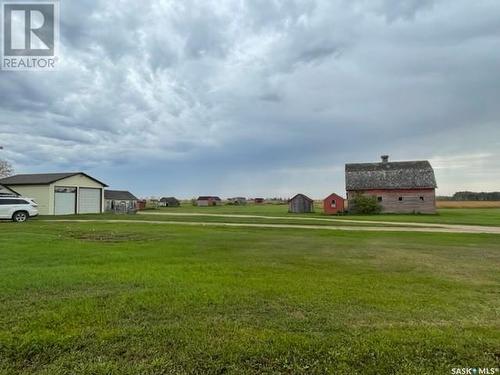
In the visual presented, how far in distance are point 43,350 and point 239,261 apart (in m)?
5.80

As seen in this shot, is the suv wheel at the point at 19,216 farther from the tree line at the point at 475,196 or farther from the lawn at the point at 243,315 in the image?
the tree line at the point at 475,196

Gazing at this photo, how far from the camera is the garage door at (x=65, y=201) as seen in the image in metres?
34.4

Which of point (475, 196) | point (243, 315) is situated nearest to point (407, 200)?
point (243, 315)

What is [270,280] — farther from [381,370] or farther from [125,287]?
[381,370]

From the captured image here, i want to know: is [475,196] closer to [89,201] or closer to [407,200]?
[407,200]

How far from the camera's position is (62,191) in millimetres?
34938

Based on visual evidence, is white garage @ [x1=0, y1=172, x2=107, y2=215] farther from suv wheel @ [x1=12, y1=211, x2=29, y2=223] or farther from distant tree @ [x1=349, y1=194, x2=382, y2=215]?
distant tree @ [x1=349, y1=194, x2=382, y2=215]

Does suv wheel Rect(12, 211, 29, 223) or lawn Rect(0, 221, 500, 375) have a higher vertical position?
suv wheel Rect(12, 211, 29, 223)

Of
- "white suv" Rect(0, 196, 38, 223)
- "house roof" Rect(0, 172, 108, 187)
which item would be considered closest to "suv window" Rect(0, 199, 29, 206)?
"white suv" Rect(0, 196, 38, 223)

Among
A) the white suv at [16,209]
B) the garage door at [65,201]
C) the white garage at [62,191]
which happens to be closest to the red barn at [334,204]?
the white garage at [62,191]

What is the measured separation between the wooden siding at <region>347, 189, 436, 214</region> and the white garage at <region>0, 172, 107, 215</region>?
31259 millimetres

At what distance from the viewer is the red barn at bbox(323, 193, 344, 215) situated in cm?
4331

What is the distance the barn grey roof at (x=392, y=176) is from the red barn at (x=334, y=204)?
2513 mm

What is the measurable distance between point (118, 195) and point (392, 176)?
143 ft
